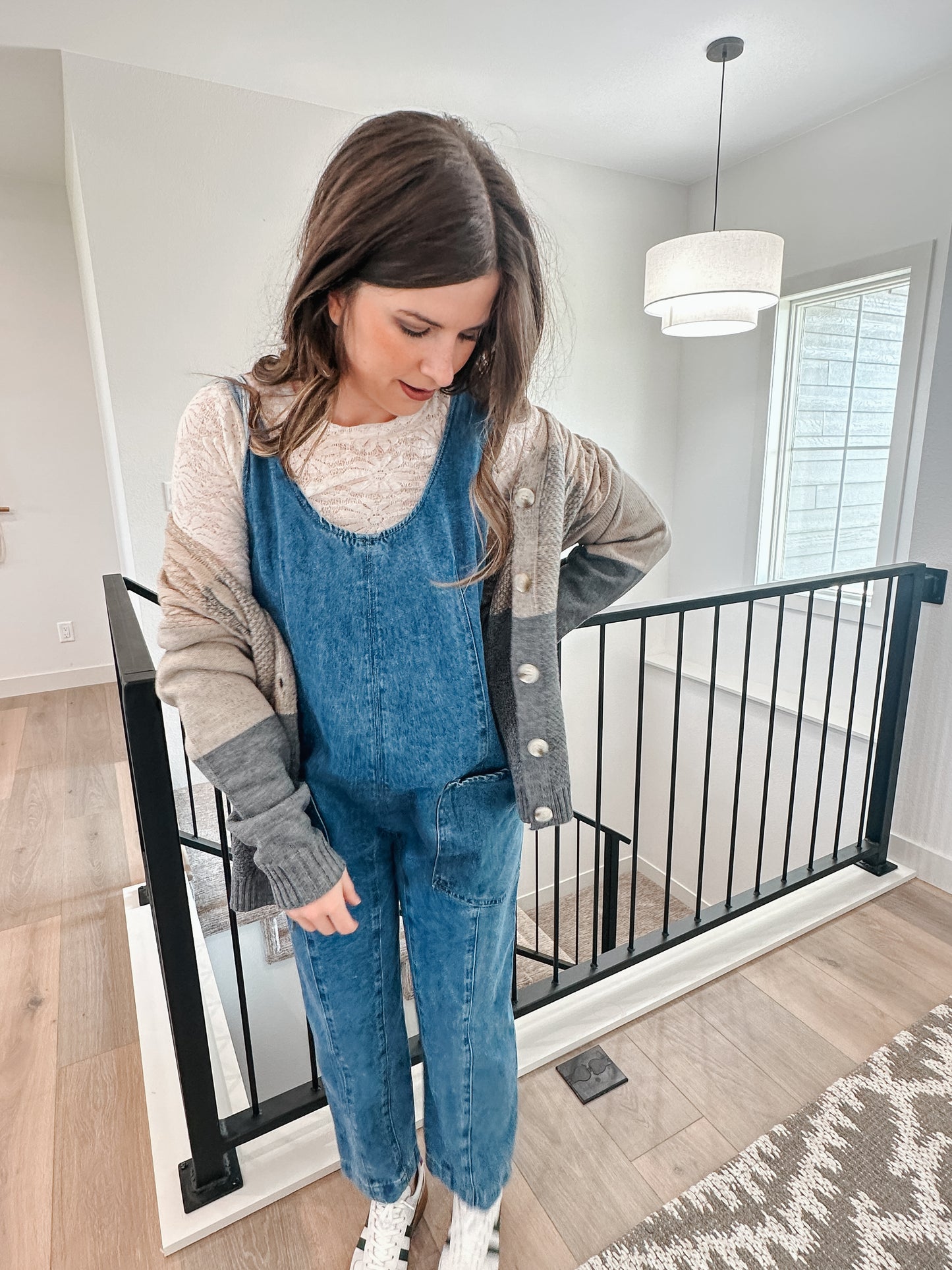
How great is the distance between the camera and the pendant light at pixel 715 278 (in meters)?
2.04

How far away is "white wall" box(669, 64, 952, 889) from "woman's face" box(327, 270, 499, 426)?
1690mm

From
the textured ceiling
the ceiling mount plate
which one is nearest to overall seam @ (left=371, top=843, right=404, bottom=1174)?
the textured ceiling

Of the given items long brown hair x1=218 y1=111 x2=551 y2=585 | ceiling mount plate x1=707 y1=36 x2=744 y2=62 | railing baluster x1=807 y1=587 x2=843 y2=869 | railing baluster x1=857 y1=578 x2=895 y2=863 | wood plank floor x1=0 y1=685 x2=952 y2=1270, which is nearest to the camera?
long brown hair x1=218 y1=111 x2=551 y2=585

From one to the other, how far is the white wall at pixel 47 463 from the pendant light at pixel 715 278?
3015mm

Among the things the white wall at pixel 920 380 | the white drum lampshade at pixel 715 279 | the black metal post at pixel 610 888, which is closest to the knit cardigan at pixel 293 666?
the white wall at pixel 920 380

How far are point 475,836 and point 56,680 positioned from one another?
12.9 feet

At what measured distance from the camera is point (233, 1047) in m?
1.47

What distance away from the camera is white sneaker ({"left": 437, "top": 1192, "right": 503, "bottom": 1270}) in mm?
941

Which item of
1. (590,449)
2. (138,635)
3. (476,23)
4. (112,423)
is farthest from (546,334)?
(112,423)

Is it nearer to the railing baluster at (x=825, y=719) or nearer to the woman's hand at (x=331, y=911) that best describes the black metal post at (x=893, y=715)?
the railing baluster at (x=825, y=719)

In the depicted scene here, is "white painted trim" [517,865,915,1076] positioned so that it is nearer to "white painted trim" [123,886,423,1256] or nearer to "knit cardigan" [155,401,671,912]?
"white painted trim" [123,886,423,1256]

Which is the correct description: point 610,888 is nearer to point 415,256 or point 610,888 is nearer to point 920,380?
point 920,380

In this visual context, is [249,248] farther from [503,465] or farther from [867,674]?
[867,674]

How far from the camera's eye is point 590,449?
2.68 ft
